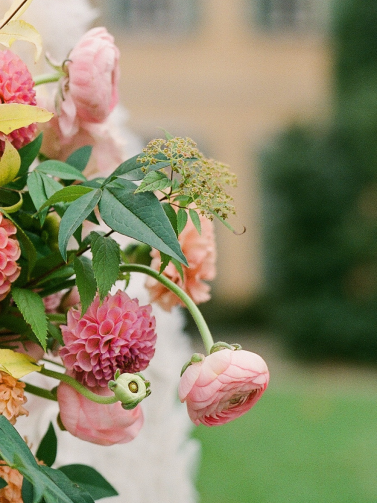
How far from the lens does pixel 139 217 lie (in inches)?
11.1

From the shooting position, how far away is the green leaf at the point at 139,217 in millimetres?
271

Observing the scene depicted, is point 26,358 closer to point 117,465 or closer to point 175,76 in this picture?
point 117,465

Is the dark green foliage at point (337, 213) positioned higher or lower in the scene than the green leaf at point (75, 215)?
lower

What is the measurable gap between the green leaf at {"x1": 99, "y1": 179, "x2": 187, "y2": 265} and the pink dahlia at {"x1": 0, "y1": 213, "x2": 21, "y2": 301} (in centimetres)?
5

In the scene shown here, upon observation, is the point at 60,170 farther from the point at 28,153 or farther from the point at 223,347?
the point at 223,347

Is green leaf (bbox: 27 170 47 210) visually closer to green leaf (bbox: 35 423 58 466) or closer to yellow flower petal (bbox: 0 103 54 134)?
yellow flower petal (bbox: 0 103 54 134)

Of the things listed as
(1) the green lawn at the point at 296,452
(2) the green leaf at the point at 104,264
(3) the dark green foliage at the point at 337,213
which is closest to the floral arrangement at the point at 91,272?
(2) the green leaf at the point at 104,264

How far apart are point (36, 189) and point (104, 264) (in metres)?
0.07

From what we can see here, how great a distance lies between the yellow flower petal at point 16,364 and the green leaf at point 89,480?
0.28 feet

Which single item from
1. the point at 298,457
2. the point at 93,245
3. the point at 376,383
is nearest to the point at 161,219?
the point at 93,245

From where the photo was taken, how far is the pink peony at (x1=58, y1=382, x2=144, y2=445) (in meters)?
0.33

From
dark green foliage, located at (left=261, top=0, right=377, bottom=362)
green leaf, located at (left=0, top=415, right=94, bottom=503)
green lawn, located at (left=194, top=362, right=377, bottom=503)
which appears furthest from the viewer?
dark green foliage, located at (left=261, top=0, right=377, bottom=362)

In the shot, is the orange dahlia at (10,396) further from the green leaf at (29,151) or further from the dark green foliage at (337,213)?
the dark green foliage at (337,213)

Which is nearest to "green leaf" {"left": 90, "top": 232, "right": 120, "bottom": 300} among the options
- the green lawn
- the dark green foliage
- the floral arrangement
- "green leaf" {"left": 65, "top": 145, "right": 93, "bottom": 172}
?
the floral arrangement
